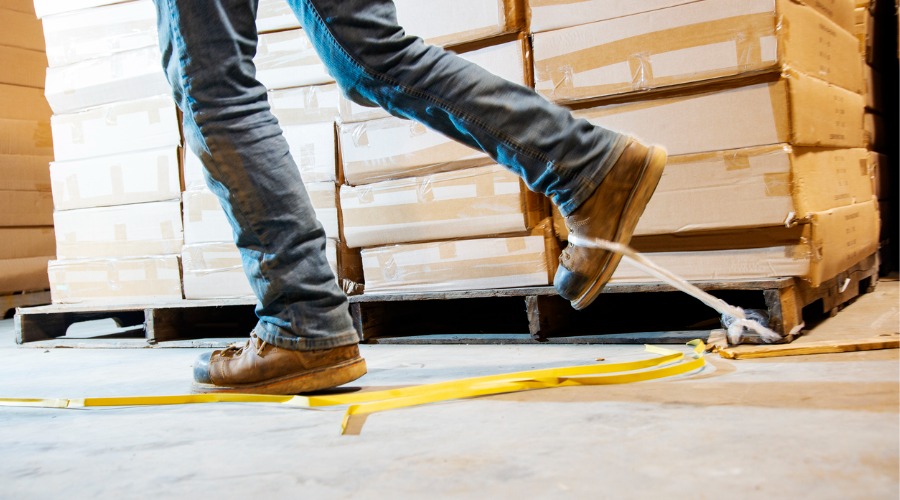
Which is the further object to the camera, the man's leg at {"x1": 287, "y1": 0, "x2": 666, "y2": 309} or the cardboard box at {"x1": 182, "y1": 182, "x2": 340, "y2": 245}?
the cardboard box at {"x1": 182, "y1": 182, "x2": 340, "y2": 245}

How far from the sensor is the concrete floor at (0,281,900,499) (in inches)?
41.6

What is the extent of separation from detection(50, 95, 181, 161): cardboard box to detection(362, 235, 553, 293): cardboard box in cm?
105

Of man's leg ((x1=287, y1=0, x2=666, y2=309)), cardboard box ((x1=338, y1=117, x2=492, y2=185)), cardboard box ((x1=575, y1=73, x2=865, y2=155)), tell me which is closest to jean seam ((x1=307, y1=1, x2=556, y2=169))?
man's leg ((x1=287, y1=0, x2=666, y2=309))

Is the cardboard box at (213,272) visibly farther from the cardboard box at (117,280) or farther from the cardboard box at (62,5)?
the cardboard box at (62,5)

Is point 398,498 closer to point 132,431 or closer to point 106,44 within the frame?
point 132,431

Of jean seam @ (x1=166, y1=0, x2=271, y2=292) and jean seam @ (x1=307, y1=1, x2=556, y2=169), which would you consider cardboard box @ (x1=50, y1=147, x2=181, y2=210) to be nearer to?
jean seam @ (x1=166, y1=0, x2=271, y2=292)

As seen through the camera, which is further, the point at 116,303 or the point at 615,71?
the point at 116,303

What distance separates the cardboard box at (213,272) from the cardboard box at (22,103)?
3372 mm

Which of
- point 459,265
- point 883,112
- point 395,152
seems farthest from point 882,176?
point 395,152

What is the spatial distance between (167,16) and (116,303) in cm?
190

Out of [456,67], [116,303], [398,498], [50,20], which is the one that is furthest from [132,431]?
[50,20]

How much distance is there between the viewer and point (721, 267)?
229cm

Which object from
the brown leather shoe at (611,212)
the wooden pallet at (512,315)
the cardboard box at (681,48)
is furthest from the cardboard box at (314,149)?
the brown leather shoe at (611,212)

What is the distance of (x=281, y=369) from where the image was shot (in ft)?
6.05
